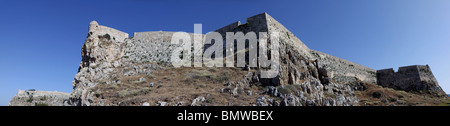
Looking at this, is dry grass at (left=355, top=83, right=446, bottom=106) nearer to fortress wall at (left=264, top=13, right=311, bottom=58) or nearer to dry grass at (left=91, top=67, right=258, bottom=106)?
fortress wall at (left=264, top=13, right=311, bottom=58)

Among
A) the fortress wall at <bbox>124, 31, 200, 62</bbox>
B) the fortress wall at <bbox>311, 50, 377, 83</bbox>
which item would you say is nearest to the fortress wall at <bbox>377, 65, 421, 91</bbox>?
the fortress wall at <bbox>311, 50, 377, 83</bbox>

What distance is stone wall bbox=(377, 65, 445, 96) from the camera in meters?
32.0

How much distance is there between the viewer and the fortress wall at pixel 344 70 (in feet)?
103

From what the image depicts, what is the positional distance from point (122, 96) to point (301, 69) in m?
15.5

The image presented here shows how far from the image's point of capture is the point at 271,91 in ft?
48.9

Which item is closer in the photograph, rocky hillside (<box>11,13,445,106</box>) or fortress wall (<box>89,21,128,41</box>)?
rocky hillside (<box>11,13,445,106</box>)

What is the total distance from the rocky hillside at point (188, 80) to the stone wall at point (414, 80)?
11.5m

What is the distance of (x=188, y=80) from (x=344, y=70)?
89.4ft

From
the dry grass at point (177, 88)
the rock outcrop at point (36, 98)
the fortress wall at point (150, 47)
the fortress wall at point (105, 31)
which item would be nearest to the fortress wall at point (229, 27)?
the fortress wall at point (150, 47)

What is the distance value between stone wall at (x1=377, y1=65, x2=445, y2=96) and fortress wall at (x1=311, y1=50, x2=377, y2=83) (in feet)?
7.67

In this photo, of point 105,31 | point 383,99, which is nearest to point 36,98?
point 105,31

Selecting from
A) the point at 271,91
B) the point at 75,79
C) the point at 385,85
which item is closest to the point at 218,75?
the point at 271,91

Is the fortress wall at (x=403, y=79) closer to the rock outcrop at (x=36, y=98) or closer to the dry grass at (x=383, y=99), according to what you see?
the dry grass at (x=383, y=99)

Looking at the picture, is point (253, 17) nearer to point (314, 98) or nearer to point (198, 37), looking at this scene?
point (198, 37)
